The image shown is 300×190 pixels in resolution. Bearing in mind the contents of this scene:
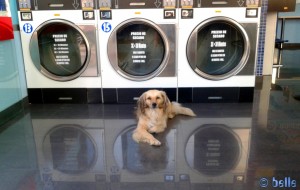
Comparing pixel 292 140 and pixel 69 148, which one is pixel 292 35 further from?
pixel 69 148

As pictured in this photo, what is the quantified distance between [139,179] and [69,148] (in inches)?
31.1

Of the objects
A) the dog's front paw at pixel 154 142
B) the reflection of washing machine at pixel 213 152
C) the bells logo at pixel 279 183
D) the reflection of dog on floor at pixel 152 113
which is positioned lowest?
the reflection of washing machine at pixel 213 152

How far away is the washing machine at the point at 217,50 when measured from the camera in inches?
126

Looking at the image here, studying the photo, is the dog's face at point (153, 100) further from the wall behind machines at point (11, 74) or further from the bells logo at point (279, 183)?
the wall behind machines at point (11, 74)

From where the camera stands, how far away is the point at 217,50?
3428 mm

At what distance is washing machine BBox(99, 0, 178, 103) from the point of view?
3205 mm

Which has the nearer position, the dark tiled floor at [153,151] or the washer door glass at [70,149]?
the dark tiled floor at [153,151]

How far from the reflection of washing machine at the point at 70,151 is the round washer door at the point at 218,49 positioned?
4.73 feet

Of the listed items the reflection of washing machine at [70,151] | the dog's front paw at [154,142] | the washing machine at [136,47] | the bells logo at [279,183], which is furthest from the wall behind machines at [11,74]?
the bells logo at [279,183]

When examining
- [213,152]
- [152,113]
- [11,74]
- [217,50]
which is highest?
[217,50]

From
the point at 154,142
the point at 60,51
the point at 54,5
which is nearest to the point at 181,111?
the point at 154,142

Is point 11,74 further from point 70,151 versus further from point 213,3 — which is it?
point 213,3

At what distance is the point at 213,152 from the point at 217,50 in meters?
1.64

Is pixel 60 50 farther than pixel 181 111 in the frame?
Answer: Yes
